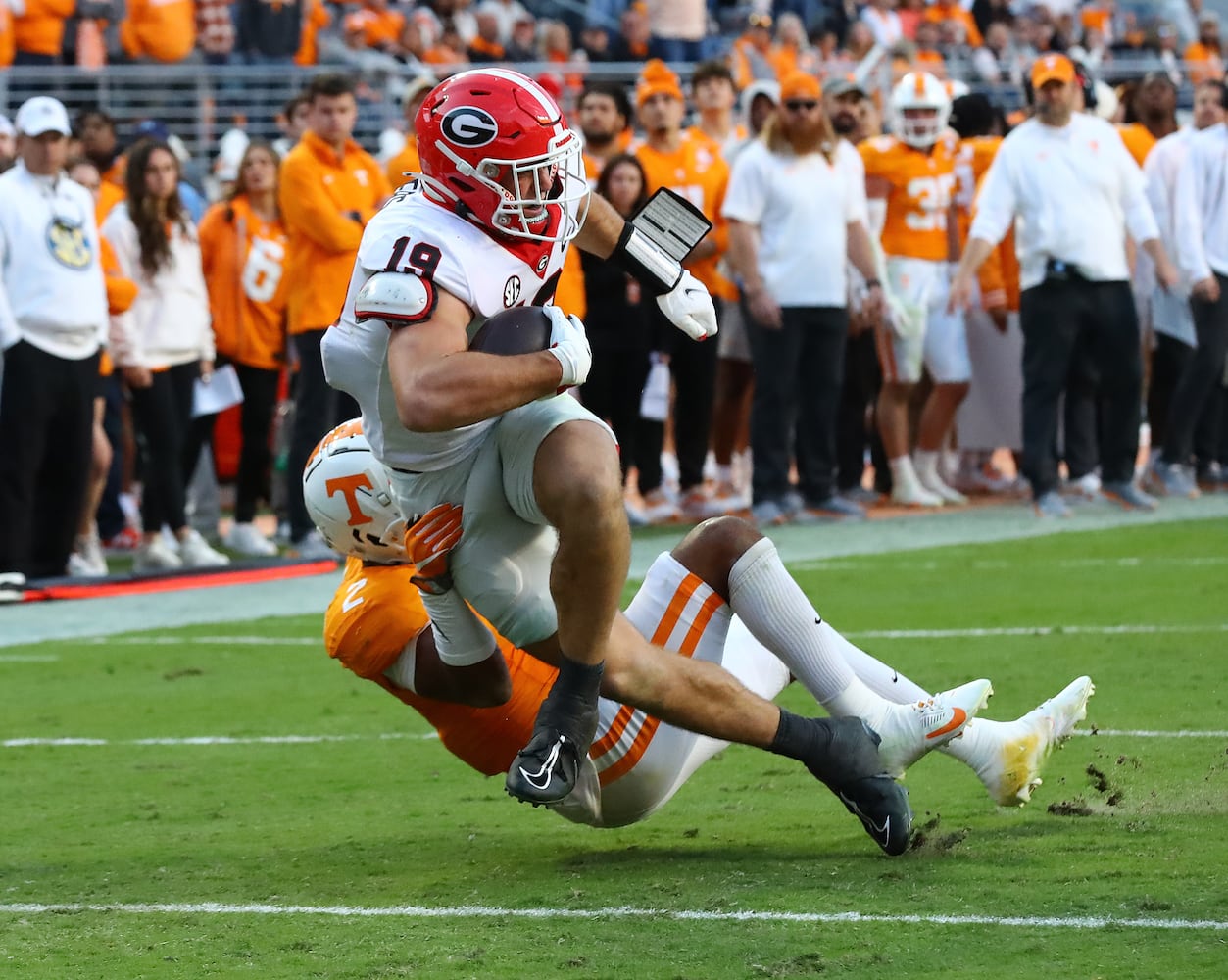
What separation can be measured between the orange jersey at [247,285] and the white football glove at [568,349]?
6.97m

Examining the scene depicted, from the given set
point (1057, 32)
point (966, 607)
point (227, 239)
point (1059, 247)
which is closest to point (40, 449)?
point (227, 239)

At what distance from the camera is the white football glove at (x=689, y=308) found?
4.94 m

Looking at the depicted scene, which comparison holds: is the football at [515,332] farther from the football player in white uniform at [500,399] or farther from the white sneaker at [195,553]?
the white sneaker at [195,553]

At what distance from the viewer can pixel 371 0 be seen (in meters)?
18.2

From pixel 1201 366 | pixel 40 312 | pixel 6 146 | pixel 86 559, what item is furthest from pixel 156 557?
pixel 1201 366

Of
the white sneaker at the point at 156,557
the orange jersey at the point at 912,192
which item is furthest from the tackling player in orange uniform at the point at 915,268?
the white sneaker at the point at 156,557

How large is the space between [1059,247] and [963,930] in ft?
24.9

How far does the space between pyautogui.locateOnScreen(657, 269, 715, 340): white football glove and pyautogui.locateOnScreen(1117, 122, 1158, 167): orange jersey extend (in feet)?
27.2

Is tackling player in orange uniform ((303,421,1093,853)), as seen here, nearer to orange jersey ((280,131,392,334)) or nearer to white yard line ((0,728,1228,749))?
white yard line ((0,728,1228,749))

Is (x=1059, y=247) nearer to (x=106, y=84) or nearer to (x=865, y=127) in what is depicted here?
(x=865, y=127)

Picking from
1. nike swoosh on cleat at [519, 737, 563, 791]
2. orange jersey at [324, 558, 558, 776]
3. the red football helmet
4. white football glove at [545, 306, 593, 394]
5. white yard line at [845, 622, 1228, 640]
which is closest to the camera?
nike swoosh on cleat at [519, 737, 563, 791]

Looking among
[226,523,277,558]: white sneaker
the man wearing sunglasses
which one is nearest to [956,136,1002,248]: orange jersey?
the man wearing sunglasses

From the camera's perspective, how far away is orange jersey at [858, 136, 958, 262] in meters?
12.0

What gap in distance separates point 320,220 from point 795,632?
20.0 ft
